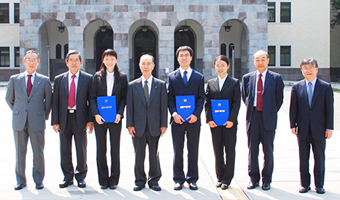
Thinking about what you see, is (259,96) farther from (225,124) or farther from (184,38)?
(184,38)

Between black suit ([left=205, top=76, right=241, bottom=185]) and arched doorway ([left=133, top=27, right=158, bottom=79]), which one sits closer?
black suit ([left=205, top=76, right=241, bottom=185])

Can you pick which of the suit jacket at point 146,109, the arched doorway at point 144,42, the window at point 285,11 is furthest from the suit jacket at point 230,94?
the window at point 285,11

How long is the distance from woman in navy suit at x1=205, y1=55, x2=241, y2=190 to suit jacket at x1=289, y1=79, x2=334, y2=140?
90cm

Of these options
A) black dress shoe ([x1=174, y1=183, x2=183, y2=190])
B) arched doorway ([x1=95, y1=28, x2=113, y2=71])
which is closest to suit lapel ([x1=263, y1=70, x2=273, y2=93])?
black dress shoe ([x1=174, y1=183, x2=183, y2=190])

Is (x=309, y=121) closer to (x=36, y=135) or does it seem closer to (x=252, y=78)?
(x=252, y=78)

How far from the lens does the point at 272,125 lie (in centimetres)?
597

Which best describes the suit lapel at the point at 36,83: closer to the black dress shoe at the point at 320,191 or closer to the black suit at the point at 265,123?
the black suit at the point at 265,123

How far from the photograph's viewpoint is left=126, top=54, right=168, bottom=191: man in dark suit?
595 cm

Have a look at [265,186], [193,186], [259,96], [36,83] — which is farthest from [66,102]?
[265,186]

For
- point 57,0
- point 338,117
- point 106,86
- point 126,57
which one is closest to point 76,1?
point 57,0

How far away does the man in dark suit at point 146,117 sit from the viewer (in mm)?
5953

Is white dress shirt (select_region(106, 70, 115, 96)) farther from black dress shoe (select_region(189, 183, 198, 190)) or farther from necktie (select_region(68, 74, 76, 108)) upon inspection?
black dress shoe (select_region(189, 183, 198, 190))

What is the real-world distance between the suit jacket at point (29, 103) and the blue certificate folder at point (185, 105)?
210 centimetres

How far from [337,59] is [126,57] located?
24959 mm
